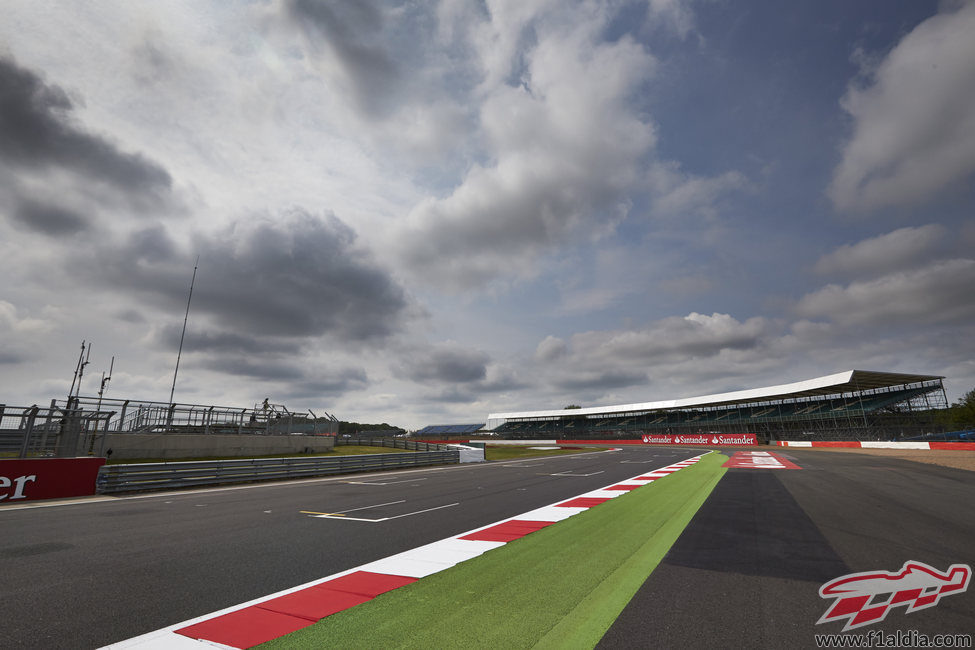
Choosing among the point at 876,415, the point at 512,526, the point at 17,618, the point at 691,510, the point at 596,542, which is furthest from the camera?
the point at 876,415

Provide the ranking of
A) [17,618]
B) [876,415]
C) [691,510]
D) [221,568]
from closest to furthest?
[17,618], [221,568], [691,510], [876,415]

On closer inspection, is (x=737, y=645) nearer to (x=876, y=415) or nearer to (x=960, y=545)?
(x=960, y=545)

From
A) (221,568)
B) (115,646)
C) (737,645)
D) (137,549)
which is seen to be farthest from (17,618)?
(737,645)

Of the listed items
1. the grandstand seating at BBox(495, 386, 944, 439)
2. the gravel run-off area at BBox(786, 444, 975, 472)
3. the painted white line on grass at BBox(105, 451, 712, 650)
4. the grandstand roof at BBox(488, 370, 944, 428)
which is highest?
the grandstand roof at BBox(488, 370, 944, 428)

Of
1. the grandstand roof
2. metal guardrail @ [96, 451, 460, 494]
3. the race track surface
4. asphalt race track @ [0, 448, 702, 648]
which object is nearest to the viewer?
the race track surface

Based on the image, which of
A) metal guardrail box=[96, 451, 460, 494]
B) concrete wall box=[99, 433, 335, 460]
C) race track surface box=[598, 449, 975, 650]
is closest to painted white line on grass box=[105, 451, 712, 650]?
race track surface box=[598, 449, 975, 650]

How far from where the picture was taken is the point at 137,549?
6.61 meters

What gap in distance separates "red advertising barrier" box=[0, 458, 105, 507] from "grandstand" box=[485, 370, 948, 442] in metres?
63.2

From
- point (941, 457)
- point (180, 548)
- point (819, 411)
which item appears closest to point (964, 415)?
point (819, 411)

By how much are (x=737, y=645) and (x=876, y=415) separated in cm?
7624

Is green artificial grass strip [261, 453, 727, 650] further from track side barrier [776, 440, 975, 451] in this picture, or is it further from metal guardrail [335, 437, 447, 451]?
track side barrier [776, 440, 975, 451]

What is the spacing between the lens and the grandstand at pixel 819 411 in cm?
5247

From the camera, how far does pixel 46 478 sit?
12.2 m

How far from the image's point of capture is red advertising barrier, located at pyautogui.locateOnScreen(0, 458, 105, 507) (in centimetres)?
1154
